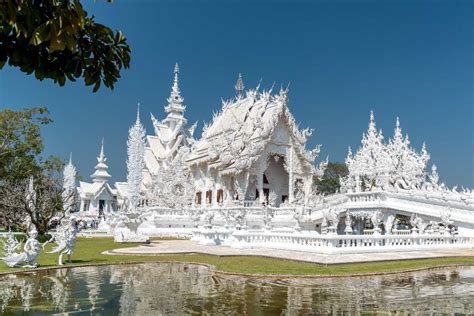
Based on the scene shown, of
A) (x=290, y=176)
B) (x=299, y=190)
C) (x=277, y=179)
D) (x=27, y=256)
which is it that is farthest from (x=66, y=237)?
(x=277, y=179)

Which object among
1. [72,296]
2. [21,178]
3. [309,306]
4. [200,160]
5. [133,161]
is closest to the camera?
[309,306]

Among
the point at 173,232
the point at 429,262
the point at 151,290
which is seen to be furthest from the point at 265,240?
the point at 173,232

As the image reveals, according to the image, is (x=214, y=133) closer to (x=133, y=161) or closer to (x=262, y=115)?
(x=262, y=115)

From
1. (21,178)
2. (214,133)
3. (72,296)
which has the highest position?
(214,133)

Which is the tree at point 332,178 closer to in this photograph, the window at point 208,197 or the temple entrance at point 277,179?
the temple entrance at point 277,179

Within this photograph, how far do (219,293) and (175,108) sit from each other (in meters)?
42.2

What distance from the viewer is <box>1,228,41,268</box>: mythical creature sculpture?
11.0 metres

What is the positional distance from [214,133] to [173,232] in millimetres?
10318

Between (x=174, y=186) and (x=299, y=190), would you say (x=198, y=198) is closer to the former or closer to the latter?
(x=174, y=186)

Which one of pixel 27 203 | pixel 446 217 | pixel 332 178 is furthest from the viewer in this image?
pixel 332 178

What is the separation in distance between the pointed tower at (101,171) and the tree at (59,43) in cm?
5428

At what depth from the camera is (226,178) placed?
32406 mm

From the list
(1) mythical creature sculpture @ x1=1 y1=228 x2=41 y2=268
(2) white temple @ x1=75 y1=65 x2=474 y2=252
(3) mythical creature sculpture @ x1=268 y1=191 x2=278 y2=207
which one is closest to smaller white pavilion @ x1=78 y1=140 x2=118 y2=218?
(2) white temple @ x1=75 y1=65 x2=474 y2=252

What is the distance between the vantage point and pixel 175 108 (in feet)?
161
